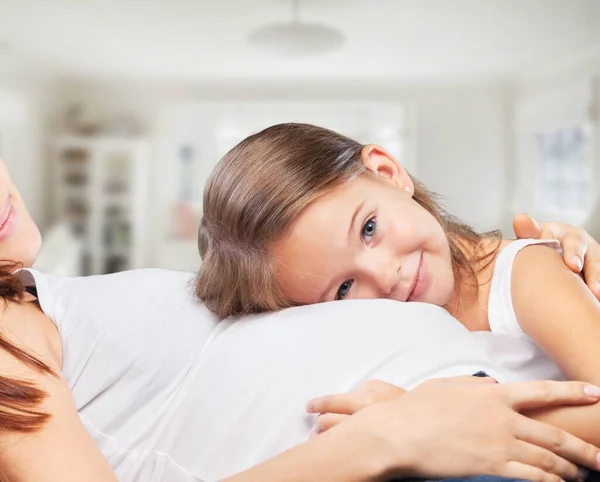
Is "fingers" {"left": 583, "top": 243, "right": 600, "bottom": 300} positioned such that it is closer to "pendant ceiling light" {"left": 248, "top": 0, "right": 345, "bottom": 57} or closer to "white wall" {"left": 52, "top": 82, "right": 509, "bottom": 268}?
"pendant ceiling light" {"left": 248, "top": 0, "right": 345, "bottom": 57}

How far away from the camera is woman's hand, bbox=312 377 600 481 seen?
516 mm

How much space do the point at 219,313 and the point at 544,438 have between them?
1.31 feet

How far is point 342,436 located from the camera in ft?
1.74

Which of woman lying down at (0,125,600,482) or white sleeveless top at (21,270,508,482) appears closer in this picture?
woman lying down at (0,125,600,482)

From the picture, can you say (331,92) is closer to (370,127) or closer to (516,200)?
(370,127)

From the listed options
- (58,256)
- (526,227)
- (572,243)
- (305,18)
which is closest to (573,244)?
(572,243)

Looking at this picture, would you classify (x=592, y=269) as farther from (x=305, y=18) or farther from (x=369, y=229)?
(x=305, y=18)

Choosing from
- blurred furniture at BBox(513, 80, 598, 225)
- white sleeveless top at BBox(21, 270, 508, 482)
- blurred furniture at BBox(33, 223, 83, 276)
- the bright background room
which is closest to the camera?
white sleeveless top at BBox(21, 270, 508, 482)

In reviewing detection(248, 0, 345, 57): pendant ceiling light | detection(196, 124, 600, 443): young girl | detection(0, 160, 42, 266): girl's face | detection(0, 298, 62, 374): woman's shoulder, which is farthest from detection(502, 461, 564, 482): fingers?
detection(248, 0, 345, 57): pendant ceiling light

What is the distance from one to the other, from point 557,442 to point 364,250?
0.32 m

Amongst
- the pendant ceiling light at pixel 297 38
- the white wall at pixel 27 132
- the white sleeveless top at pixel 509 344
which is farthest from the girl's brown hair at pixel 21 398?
the white wall at pixel 27 132

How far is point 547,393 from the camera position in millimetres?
574

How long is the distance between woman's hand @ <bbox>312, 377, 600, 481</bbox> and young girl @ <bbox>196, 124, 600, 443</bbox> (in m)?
0.18

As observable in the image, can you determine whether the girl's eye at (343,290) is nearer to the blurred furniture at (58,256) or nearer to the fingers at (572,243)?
the fingers at (572,243)
